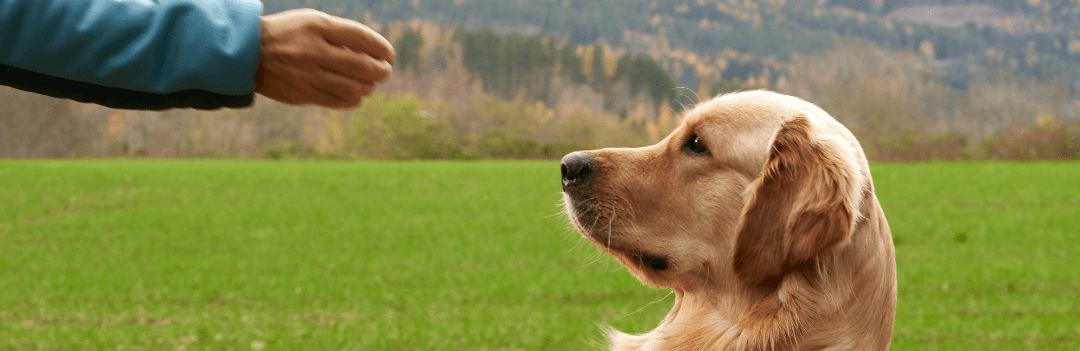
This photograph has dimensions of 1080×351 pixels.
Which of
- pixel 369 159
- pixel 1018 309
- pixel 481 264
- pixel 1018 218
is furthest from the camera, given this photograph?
pixel 369 159

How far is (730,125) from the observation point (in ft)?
8.50

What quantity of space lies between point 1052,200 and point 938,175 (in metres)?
9.96

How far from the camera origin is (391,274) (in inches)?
434

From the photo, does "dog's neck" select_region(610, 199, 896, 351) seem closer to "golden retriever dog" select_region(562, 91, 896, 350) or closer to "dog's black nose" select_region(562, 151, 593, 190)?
"golden retriever dog" select_region(562, 91, 896, 350)

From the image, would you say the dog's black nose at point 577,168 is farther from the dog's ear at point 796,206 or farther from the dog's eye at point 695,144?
the dog's ear at point 796,206

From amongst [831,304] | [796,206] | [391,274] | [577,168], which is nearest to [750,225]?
[796,206]

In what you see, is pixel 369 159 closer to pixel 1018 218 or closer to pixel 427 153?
pixel 427 153

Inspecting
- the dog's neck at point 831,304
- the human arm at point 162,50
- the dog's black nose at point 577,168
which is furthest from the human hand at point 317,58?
the dog's neck at point 831,304

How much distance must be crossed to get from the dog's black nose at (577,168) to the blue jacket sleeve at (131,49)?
129 cm

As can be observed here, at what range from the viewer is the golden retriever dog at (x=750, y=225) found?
2316 millimetres

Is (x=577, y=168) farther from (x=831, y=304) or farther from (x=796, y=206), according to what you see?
(x=831, y=304)

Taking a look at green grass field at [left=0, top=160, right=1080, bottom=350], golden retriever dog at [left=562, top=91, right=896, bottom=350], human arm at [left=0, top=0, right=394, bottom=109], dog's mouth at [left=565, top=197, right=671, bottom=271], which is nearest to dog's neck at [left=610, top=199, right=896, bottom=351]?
golden retriever dog at [left=562, top=91, right=896, bottom=350]

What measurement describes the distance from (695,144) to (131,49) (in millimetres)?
1802

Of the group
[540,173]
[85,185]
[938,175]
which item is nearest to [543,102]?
[540,173]
